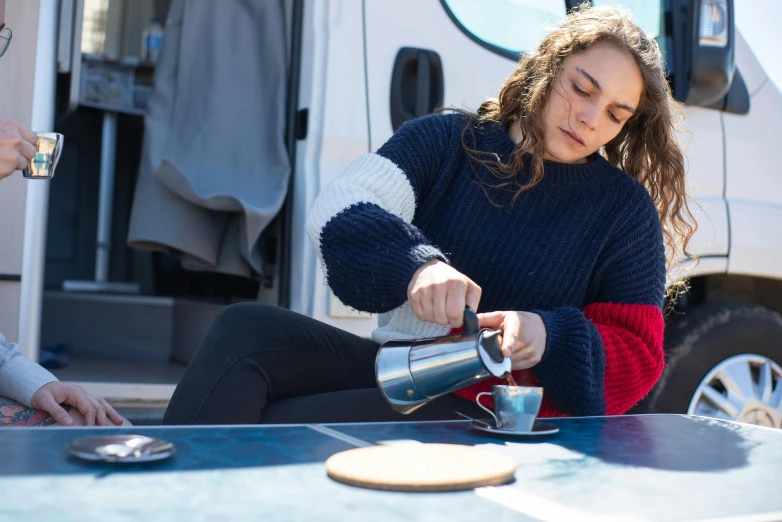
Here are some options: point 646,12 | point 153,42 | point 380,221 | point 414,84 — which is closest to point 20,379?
point 380,221

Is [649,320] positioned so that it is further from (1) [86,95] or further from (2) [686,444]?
(1) [86,95]

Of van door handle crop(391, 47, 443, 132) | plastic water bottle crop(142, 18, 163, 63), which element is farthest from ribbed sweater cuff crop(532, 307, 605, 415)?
plastic water bottle crop(142, 18, 163, 63)

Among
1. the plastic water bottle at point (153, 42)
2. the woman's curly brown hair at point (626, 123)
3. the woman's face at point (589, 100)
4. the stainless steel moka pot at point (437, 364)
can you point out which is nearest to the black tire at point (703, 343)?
the woman's curly brown hair at point (626, 123)

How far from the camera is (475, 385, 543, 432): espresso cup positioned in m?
1.23

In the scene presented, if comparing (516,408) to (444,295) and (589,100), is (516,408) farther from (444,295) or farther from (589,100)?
(589,100)

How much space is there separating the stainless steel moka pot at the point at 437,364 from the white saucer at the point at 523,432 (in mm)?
63

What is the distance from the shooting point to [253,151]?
101 inches

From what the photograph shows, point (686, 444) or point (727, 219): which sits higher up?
point (727, 219)

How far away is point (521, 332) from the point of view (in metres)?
1.45

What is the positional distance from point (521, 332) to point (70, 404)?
33.4 inches

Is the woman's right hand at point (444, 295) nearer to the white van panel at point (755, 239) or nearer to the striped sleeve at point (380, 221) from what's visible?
the striped sleeve at point (380, 221)

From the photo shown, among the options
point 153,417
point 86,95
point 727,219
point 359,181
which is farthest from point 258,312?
point 86,95

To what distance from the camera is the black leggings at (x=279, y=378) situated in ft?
4.99

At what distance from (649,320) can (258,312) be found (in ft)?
2.46
